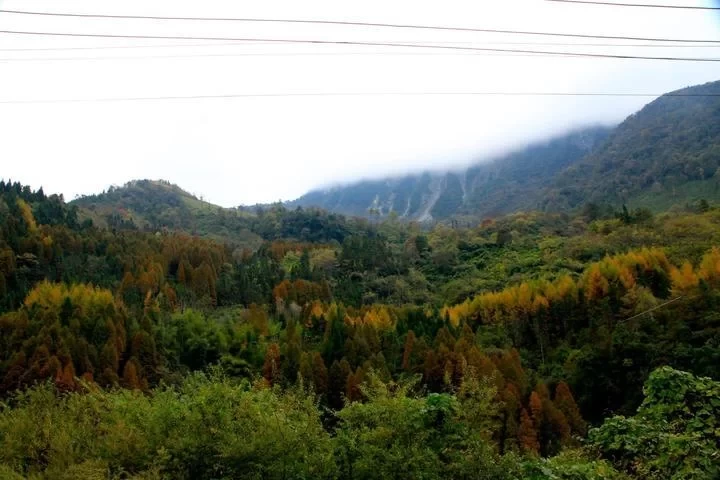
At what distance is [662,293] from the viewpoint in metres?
49.8

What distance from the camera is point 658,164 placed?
138000mm

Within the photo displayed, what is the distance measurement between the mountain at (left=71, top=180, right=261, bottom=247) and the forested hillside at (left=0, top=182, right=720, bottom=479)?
119 feet

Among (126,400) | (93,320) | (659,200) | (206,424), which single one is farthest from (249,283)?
(659,200)

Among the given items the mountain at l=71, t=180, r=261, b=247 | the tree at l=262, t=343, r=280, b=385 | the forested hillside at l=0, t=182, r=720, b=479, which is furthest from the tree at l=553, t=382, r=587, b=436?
the mountain at l=71, t=180, r=261, b=247

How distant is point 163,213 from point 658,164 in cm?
13603

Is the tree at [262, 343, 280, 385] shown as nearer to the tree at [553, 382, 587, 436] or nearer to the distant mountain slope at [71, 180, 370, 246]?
the tree at [553, 382, 587, 436]

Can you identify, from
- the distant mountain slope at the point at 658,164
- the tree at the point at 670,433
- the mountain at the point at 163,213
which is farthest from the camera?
the mountain at the point at 163,213

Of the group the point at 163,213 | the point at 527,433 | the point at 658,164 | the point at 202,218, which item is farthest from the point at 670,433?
the point at 163,213

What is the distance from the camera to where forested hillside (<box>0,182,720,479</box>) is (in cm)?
1119

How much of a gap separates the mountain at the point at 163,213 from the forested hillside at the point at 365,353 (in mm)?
36320

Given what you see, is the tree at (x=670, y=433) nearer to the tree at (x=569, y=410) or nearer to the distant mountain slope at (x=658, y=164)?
the tree at (x=569, y=410)

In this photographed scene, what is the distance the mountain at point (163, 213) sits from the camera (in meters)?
139

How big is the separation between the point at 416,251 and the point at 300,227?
151 feet

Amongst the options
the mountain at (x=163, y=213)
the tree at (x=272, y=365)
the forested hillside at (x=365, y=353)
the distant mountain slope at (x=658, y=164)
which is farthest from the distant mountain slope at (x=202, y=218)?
the tree at (x=272, y=365)
